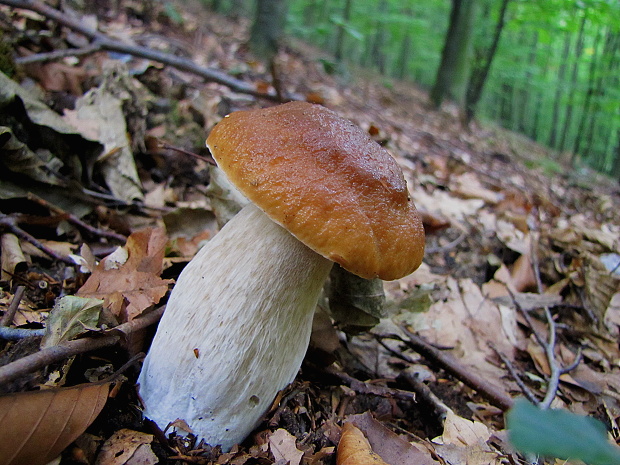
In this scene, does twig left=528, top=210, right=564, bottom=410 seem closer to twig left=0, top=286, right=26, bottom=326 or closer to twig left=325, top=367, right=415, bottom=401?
twig left=325, top=367, right=415, bottom=401

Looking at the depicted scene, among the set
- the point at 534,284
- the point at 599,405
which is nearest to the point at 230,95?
the point at 534,284

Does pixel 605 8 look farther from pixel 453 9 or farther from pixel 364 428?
pixel 364 428

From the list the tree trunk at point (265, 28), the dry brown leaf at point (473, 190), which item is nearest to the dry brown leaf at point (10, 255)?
the dry brown leaf at point (473, 190)

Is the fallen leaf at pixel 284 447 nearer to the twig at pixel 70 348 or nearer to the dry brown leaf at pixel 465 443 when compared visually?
the dry brown leaf at pixel 465 443

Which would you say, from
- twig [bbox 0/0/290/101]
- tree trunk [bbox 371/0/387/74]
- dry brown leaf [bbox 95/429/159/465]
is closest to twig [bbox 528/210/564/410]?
dry brown leaf [bbox 95/429/159/465]

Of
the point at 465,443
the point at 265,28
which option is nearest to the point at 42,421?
the point at 465,443

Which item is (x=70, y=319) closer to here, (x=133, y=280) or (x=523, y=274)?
(x=133, y=280)
